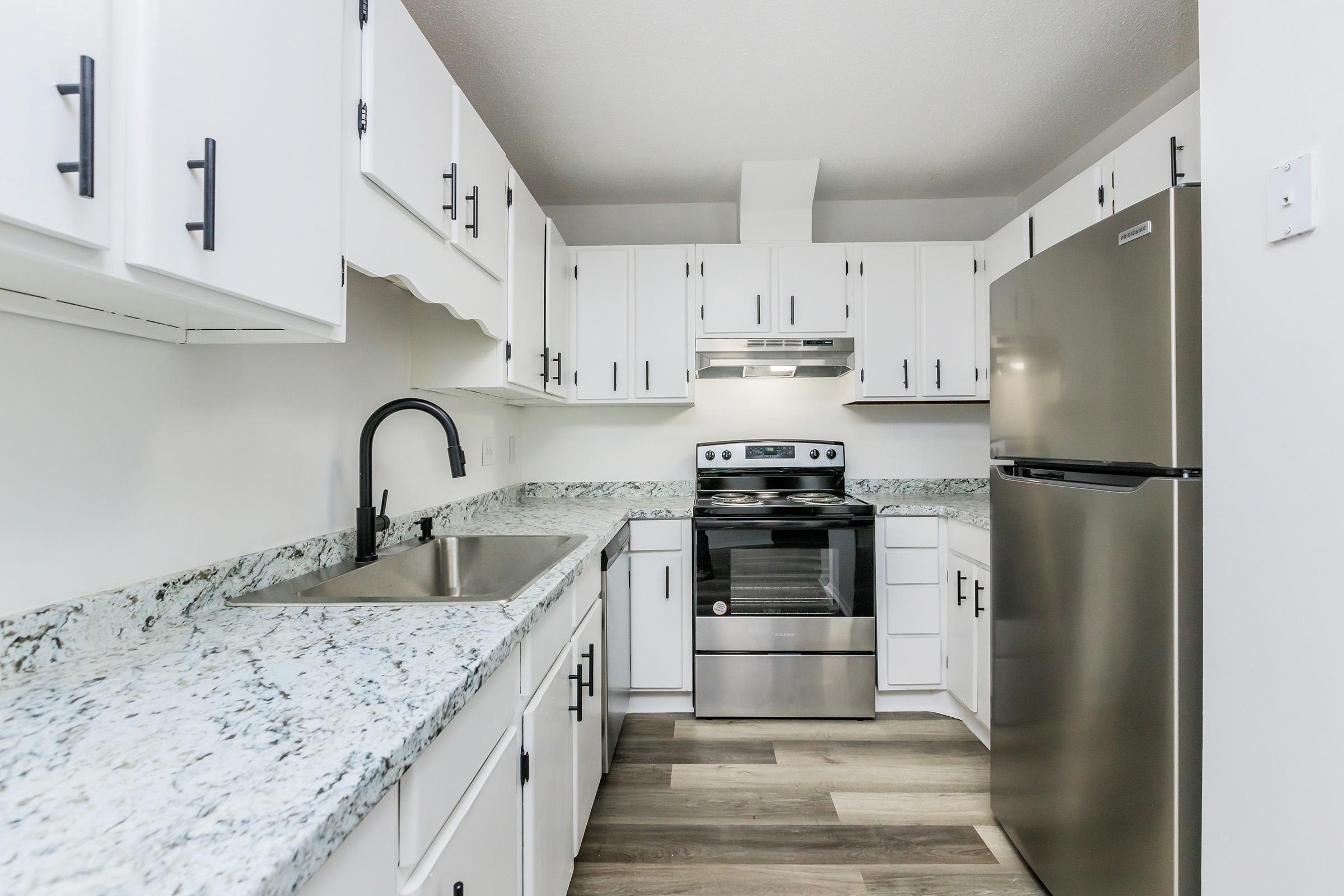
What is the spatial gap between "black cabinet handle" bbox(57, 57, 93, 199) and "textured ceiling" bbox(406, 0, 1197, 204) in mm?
1440

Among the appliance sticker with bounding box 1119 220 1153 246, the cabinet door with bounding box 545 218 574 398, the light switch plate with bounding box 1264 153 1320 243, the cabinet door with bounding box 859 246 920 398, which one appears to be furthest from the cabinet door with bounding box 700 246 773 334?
the light switch plate with bounding box 1264 153 1320 243

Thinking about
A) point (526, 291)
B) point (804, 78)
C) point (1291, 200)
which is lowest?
point (1291, 200)

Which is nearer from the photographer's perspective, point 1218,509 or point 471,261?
point 1218,509

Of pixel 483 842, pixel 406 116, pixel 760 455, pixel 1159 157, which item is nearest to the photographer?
pixel 483 842

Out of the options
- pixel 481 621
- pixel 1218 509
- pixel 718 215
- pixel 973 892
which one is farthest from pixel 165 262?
pixel 718 215

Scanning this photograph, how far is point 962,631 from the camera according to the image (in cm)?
236

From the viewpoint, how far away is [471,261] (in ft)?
5.14

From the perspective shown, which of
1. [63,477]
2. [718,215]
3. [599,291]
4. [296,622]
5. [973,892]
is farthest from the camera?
[718,215]

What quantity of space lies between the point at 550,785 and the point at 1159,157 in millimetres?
2395

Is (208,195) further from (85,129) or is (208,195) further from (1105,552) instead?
(1105,552)

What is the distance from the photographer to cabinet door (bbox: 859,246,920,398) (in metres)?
2.72

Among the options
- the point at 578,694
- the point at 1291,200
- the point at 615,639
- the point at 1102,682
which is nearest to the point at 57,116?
the point at 578,694

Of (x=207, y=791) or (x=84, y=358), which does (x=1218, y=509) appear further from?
(x=84, y=358)

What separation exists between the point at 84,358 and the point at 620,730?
207 cm
